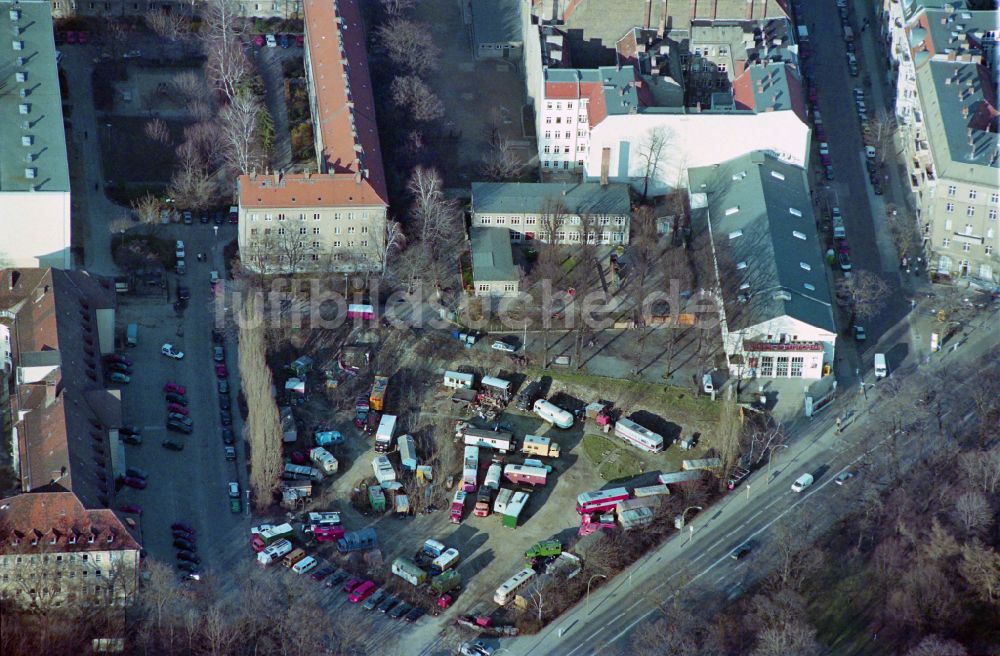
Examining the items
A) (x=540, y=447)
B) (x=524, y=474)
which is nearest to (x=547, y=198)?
(x=540, y=447)

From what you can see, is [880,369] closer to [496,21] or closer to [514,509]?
[514,509]

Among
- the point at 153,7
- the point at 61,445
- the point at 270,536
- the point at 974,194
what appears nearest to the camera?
the point at 61,445

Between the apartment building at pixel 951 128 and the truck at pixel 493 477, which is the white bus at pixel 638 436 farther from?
the apartment building at pixel 951 128

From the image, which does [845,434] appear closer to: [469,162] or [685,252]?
[685,252]

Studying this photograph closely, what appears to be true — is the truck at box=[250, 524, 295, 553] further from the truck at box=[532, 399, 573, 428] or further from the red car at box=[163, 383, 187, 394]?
the truck at box=[532, 399, 573, 428]

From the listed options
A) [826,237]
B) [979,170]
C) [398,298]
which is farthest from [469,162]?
[979,170]

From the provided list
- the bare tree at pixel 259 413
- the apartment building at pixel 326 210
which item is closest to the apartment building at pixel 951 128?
the apartment building at pixel 326 210
